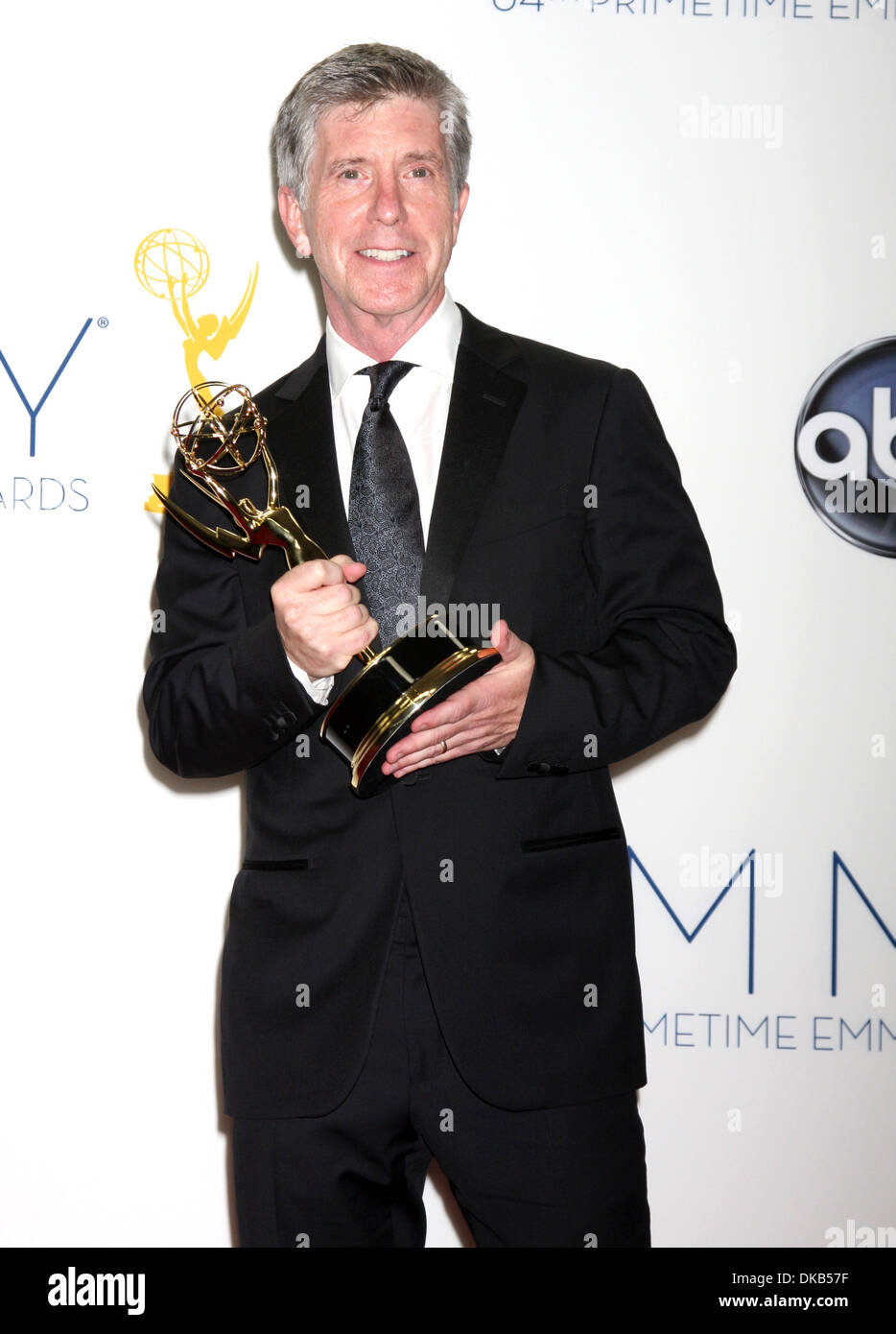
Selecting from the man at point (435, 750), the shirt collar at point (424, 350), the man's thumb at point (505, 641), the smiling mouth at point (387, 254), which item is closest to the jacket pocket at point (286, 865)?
the man at point (435, 750)

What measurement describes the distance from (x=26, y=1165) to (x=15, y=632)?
0.96 metres

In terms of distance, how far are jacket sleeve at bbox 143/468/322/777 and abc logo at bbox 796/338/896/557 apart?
1.08 m

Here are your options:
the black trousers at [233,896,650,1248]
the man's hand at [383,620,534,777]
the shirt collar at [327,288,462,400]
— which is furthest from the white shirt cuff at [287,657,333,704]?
the shirt collar at [327,288,462,400]

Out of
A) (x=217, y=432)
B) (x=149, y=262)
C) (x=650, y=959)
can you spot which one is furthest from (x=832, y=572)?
(x=149, y=262)

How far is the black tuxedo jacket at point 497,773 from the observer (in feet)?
4.99

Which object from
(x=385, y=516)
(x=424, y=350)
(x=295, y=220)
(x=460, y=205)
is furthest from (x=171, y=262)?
(x=385, y=516)

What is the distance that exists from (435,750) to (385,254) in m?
0.66

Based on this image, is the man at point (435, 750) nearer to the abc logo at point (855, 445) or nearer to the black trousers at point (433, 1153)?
the black trousers at point (433, 1153)

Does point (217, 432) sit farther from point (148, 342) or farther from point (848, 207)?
point (848, 207)

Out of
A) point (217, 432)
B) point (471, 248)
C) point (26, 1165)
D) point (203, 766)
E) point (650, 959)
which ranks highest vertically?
point (471, 248)

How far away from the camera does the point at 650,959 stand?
7.86 feet

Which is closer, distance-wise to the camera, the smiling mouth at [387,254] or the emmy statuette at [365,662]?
the emmy statuette at [365,662]

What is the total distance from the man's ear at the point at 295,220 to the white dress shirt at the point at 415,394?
152 millimetres

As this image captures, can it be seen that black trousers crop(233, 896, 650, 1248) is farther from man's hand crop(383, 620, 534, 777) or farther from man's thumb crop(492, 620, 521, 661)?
man's thumb crop(492, 620, 521, 661)
